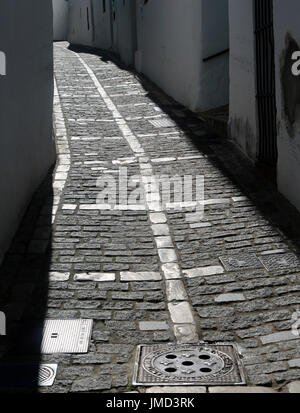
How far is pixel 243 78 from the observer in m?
10.7

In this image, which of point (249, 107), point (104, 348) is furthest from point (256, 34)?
point (104, 348)

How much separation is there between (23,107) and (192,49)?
21.5 feet

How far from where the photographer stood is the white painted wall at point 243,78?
1011 centimetres

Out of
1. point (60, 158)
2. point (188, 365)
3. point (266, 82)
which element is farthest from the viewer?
point (60, 158)

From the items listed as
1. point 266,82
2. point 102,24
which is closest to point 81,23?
point 102,24

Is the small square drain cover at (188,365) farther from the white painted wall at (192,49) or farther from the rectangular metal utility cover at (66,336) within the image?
the white painted wall at (192,49)

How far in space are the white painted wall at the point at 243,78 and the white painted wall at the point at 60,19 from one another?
29.3m

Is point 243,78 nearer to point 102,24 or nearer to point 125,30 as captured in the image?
point 125,30

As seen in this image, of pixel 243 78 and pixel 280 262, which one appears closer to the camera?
pixel 280 262

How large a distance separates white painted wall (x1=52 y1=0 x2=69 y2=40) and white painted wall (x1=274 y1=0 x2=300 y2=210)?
1260 inches

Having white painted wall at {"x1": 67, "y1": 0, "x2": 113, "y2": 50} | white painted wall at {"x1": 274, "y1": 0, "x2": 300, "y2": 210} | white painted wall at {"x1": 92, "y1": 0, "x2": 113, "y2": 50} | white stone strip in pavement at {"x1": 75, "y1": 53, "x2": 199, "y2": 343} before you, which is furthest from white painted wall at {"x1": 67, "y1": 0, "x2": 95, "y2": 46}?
white painted wall at {"x1": 274, "y1": 0, "x2": 300, "y2": 210}

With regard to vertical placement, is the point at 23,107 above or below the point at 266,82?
below

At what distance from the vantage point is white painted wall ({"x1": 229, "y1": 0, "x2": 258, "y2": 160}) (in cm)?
1011
